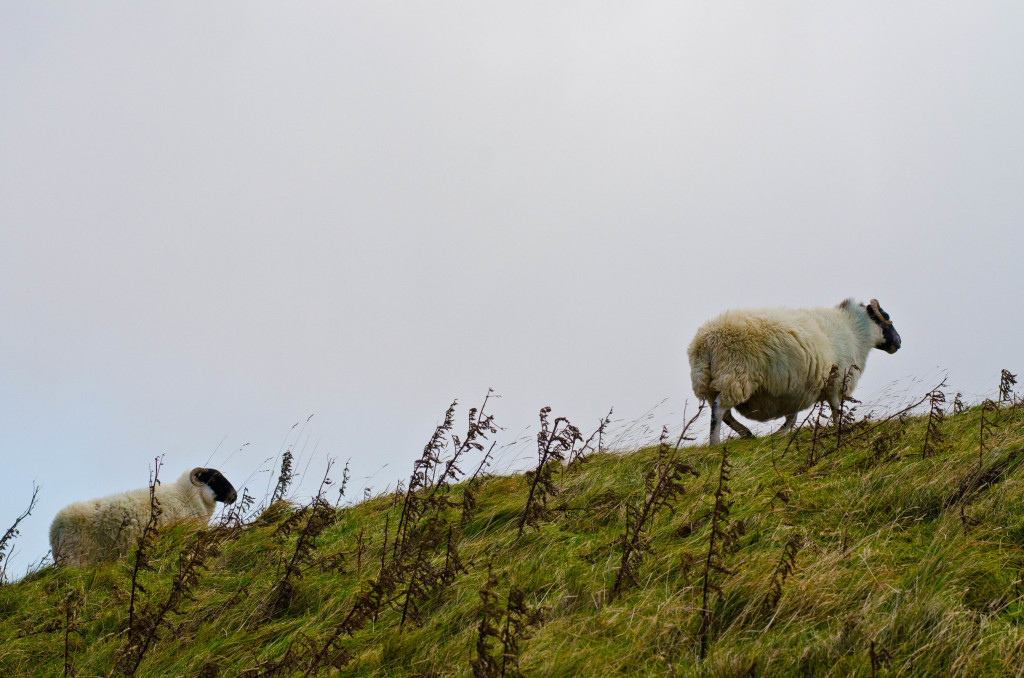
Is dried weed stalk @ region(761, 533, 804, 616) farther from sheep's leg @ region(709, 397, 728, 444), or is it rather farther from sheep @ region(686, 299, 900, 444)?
sheep's leg @ region(709, 397, 728, 444)

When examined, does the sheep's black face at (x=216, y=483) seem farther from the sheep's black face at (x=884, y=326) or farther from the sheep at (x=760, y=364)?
the sheep's black face at (x=884, y=326)

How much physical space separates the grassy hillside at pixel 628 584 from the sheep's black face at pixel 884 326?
509 cm

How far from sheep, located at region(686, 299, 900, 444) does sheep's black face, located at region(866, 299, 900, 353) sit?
6.52ft

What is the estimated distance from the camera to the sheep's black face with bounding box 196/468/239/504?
34.0 ft

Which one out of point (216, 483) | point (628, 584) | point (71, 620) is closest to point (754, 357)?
point (628, 584)

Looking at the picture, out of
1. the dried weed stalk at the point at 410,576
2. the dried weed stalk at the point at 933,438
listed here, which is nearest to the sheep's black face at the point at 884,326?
the dried weed stalk at the point at 933,438

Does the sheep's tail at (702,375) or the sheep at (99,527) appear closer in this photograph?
the sheep at (99,527)

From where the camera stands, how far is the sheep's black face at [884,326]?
1152cm

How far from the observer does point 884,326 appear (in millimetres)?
11586

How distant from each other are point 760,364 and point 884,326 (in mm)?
3776

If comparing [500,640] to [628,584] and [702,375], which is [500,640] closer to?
[628,584]

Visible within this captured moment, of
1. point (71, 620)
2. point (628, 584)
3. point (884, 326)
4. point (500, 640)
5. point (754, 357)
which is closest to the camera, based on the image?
point (500, 640)

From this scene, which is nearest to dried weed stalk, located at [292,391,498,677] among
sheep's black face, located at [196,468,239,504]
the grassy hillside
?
the grassy hillside

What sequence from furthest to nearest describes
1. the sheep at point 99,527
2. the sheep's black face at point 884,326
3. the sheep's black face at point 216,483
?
the sheep's black face at point 884,326 < the sheep's black face at point 216,483 < the sheep at point 99,527
